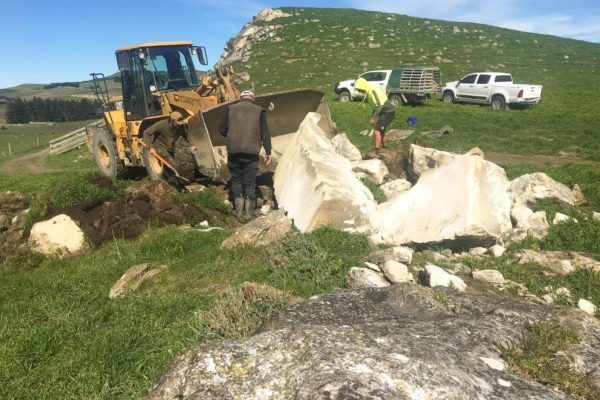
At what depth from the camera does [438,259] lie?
17.7 ft

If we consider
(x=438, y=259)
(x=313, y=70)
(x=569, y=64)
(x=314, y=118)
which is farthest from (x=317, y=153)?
(x=569, y=64)

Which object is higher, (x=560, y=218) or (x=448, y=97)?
(x=448, y=97)

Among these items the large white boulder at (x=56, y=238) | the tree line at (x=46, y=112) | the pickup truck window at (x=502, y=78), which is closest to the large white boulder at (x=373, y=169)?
the large white boulder at (x=56, y=238)

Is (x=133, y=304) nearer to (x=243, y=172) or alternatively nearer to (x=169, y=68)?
(x=243, y=172)

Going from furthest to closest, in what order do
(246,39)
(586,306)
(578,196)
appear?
1. (246,39)
2. (578,196)
3. (586,306)

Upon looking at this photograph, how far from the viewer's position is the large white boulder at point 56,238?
6.66 m

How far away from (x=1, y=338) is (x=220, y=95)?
20.5 ft

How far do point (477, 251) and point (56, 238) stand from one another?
5.97 m

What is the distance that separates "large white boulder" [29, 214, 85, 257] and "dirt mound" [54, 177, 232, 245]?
160mm

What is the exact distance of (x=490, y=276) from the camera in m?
4.82

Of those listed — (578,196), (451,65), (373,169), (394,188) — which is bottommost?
(578,196)

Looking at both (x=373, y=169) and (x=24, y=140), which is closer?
(x=373, y=169)

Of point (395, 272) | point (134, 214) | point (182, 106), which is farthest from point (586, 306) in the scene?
point (182, 106)

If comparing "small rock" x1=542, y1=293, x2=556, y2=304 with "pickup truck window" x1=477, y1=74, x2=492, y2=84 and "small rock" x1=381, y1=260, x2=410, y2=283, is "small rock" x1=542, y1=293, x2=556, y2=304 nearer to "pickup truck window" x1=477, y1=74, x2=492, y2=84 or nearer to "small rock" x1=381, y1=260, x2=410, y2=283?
"small rock" x1=381, y1=260, x2=410, y2=283
